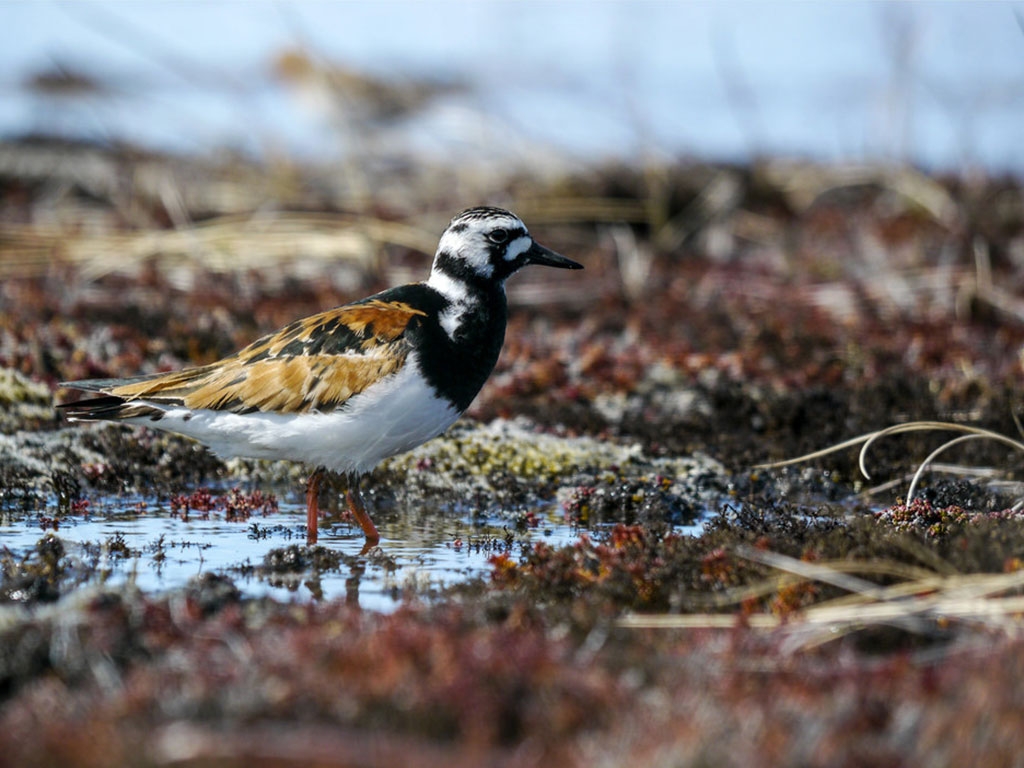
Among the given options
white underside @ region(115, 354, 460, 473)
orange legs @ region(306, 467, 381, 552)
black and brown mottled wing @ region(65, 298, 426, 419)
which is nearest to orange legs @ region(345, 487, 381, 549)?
orange legs @ region(306, 467, 381, 552)

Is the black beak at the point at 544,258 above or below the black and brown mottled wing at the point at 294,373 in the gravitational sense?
above

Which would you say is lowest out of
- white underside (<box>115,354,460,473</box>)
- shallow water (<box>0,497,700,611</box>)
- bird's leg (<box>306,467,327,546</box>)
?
shallow water (<box>0,497,700,611</box>)

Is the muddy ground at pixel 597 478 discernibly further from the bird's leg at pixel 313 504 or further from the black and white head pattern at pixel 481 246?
the black and white head pattern at pixel 481 246

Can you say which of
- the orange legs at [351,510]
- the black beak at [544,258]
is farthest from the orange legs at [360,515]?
the black beak at [544,258]

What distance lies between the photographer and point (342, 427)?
662 cm

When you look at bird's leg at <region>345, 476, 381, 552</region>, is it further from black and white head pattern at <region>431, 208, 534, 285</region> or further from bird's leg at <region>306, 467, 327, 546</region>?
black and white head pattern at <region>431, 208, 534, 285</region>

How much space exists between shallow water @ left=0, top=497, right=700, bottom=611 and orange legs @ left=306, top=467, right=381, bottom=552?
0.21 feet

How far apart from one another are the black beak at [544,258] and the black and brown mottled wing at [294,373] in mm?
879

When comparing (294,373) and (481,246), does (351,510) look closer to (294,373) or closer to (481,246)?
(294,373)

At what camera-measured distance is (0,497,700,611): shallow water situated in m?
5.66

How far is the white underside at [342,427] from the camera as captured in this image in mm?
6523

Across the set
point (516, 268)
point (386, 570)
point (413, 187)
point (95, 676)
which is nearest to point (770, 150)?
point (413, 187)

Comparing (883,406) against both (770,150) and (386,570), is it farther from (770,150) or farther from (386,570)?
(770,150)

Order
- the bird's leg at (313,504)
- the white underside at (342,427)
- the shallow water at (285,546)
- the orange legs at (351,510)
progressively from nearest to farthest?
1. the shallow water at (285,546)
2. the white underside at (342,427)
3. the orange legs at (351,510)
4. the bird's leg at (313,504)
